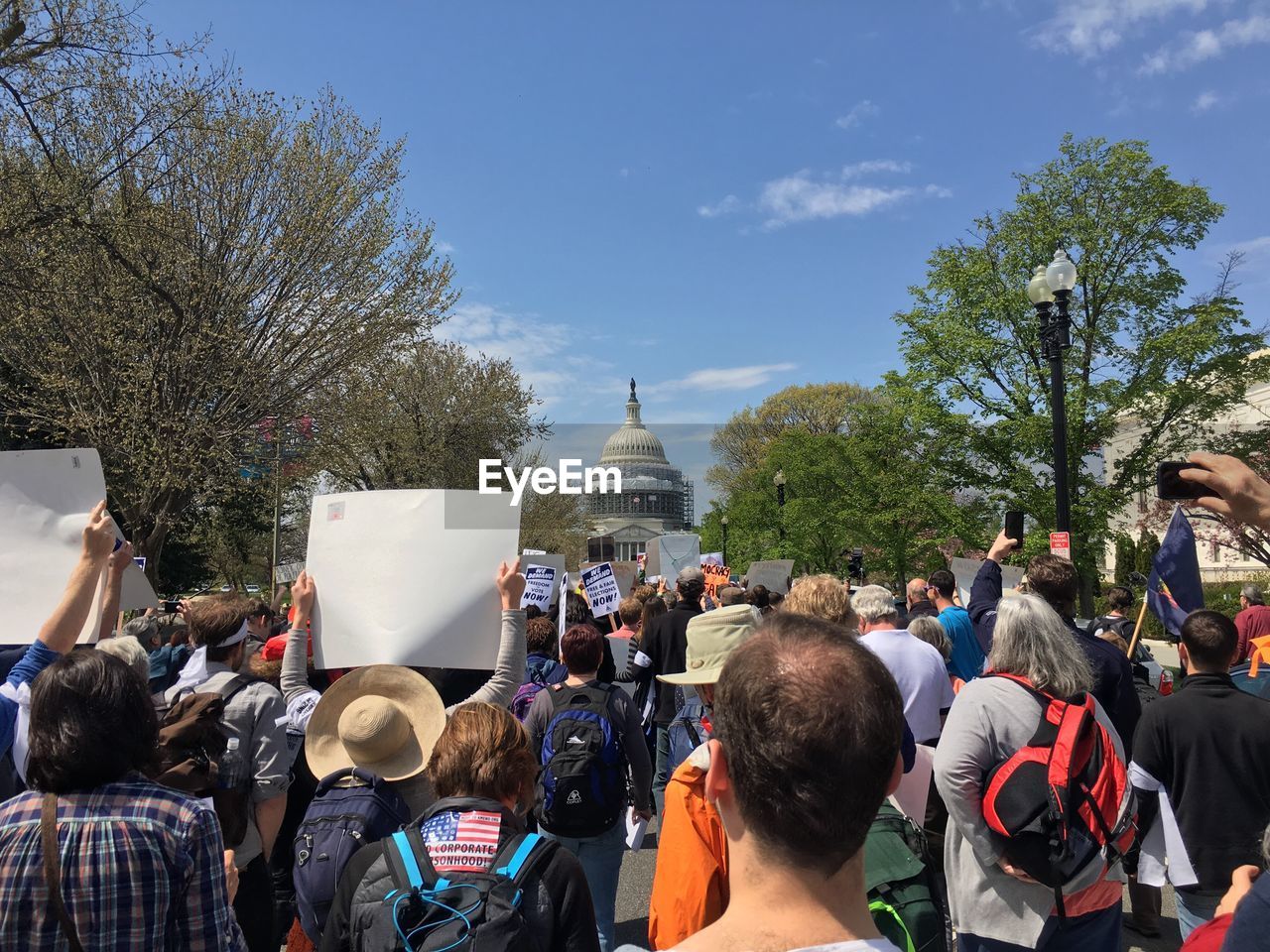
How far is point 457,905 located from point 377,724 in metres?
1.12

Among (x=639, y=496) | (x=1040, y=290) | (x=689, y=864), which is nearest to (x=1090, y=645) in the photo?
(x=689, y=864)

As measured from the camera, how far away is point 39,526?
3734 millimetres

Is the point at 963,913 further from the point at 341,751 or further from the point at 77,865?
the point at 77,865

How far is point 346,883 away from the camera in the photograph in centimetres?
244

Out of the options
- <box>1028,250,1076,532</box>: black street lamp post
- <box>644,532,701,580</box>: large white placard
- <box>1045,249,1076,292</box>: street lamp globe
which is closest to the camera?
<box>1028,250,1076,532</box>: black street lamp post

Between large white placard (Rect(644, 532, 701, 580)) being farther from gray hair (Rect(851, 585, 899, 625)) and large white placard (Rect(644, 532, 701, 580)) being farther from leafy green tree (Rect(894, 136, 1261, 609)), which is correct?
gray hair (Rect(851, 585, 899, 625))

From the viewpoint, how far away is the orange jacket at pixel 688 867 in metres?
2.25

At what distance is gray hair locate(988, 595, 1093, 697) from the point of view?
3207mm

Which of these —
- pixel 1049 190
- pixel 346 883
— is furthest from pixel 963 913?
pixel 1049 190

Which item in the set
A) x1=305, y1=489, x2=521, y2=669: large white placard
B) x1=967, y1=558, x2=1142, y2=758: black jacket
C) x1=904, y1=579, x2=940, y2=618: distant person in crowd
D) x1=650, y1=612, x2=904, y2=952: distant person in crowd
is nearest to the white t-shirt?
x1=967, y1=558, x2=1142, y2=758: black jacket

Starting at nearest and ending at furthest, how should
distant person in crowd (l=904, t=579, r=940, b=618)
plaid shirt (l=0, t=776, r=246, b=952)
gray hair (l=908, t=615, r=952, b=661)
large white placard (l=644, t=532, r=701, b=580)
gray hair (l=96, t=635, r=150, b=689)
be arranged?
plaid shirt (l=0, t=776, r=246, b=952), gray hair (l=96, t=635, r=150, b=689), gray hair (l=908, t=615, r=952, b=661), distant person in crowd (l=904, t=579, r=940, b=618), large white placard (l=644, t=532, r=701, b=580)

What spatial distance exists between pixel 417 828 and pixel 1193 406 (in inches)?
767

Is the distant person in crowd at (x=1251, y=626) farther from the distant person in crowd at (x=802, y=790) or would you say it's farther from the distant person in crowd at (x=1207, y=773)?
the distant person in crowd at (x=802, y=790)

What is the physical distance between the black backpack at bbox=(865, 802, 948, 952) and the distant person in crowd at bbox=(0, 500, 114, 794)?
250cm
